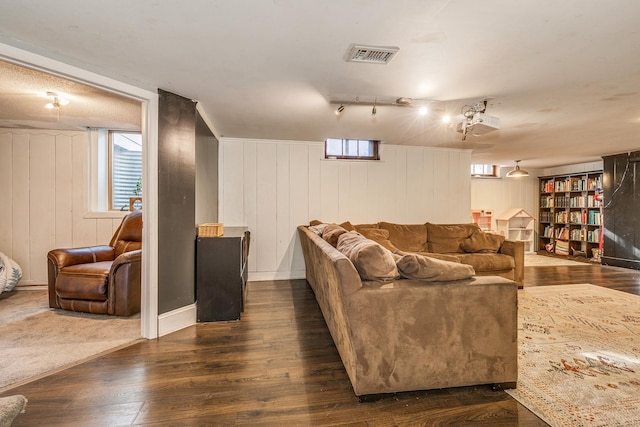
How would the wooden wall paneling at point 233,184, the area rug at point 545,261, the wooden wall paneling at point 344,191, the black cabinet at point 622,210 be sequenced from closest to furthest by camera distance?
the wooden wall paneling at point 233,184 < the wooden wall paneling at point 344,191 < the black cabinet at point 622,210 < the area rug at point 545,261

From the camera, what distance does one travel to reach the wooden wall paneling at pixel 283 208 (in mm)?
4656

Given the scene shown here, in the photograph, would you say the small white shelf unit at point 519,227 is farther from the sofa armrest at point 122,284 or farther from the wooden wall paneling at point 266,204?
the sofa armrest at point 122,284

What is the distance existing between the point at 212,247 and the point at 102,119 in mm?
2356

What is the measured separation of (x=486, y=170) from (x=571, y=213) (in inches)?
81.0

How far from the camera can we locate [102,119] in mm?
3713

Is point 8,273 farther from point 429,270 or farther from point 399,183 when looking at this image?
point 399,183

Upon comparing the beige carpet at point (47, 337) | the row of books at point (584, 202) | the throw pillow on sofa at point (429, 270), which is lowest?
the beige carpet at point (47, 337)

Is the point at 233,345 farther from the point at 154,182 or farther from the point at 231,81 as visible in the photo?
the point at 231,81

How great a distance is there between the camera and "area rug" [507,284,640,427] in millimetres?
1671

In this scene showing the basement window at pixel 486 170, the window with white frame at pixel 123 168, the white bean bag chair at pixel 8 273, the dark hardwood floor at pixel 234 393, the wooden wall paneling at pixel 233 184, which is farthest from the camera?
the basement window at pixel 486 170

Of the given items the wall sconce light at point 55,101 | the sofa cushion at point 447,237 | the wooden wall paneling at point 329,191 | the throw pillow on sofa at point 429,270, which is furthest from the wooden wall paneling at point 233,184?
the throw pillow on sofa at point 429,270

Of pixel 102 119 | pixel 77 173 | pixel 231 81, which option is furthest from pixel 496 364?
pixel 77 173

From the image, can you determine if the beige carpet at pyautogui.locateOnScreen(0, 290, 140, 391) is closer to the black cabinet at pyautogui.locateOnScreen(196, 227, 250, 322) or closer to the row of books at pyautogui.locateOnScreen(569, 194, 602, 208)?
the black cabinet at pyautogui.locateOnScreen(196, 227, 250, 322)

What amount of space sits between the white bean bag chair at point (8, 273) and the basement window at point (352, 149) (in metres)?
4.41
